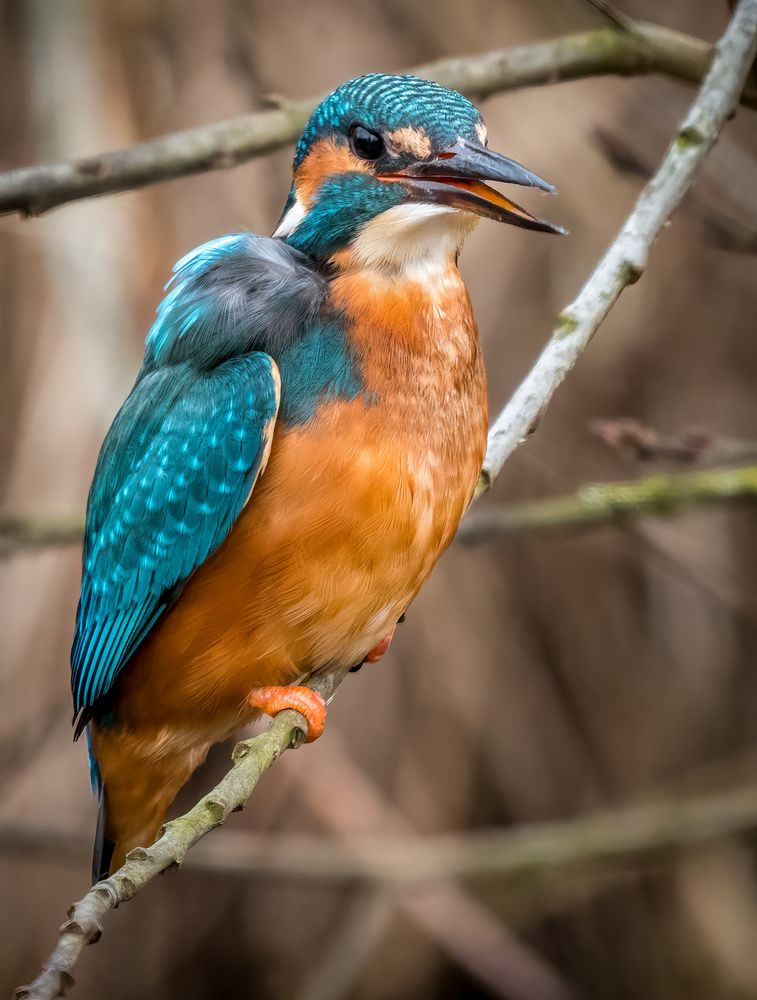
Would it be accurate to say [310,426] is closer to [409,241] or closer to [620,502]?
[409,241]

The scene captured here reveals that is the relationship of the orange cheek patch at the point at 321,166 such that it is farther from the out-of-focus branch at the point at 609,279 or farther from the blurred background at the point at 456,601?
the blurred background at the point at 456,601

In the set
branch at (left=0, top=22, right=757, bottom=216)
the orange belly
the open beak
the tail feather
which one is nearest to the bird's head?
the open beak

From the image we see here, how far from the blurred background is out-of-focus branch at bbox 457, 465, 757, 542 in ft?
2.31

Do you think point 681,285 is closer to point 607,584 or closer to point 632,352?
point 632,352

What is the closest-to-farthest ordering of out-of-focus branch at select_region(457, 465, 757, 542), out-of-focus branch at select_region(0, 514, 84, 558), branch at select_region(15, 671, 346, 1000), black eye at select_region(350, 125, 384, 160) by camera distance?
branch at select_region(15, 671, 346, 1000) < black eye at select_region(350, 125, 384, 160) < out-of-focus branch at select_region(457, 465, 757, 542) < out-of-focus branch at select_region(0, 514, 84, 558)

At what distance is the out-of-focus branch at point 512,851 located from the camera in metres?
3.55

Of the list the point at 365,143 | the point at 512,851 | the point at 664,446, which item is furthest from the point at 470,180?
the point at 512,851

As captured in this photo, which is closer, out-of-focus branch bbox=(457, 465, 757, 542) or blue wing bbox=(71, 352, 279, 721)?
blue wing bbox=(71, 352, 279, 721)

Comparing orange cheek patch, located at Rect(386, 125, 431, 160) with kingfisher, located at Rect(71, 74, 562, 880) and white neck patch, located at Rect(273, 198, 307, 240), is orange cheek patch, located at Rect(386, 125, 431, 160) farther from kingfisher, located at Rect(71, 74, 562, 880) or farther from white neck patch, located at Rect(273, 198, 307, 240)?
white neck patch, located at Rect(273, 198, 307, 240)

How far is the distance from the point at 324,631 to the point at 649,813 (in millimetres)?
1816

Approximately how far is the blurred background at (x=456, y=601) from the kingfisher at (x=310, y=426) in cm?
132

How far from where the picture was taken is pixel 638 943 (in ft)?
14.7

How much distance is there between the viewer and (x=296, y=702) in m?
2.33

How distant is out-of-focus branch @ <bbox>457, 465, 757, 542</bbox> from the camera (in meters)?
2.72
